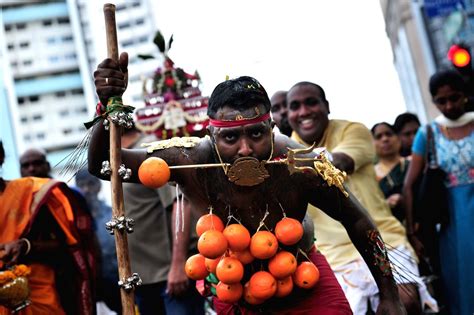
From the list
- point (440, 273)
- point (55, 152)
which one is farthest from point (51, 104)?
point (440, 273)

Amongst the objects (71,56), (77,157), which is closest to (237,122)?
(77,157)

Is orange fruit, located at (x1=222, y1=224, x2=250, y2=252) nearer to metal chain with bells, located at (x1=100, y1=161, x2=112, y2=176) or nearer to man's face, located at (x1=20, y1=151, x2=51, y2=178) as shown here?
metal chain with bells, located at (x1=100, y1=161, x2=112, y2=176)

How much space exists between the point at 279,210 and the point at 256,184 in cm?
24

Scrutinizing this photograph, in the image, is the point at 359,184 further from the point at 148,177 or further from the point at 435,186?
the point at 148,177

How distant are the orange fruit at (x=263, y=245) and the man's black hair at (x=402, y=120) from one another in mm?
6101

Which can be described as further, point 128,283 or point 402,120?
point 402,120

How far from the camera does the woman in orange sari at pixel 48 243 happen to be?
18.1ft

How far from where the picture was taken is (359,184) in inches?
250

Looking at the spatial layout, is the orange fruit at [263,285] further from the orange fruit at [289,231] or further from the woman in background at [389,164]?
the woman in background at [389,164]

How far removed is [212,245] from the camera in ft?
13.2

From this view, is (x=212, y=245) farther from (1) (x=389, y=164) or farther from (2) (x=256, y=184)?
(1) (x=389, y=164)

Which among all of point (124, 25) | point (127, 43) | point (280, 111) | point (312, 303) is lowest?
point (312, 303)

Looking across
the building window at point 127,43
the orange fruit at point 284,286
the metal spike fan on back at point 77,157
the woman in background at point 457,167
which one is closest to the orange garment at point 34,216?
the metal spike fan on back at point 77,157

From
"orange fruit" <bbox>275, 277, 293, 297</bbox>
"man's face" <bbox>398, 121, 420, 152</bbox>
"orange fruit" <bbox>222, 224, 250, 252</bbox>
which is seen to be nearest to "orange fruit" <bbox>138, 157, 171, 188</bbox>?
"orange fruit" <bbox>222, 224, 250, 252</bbox>
